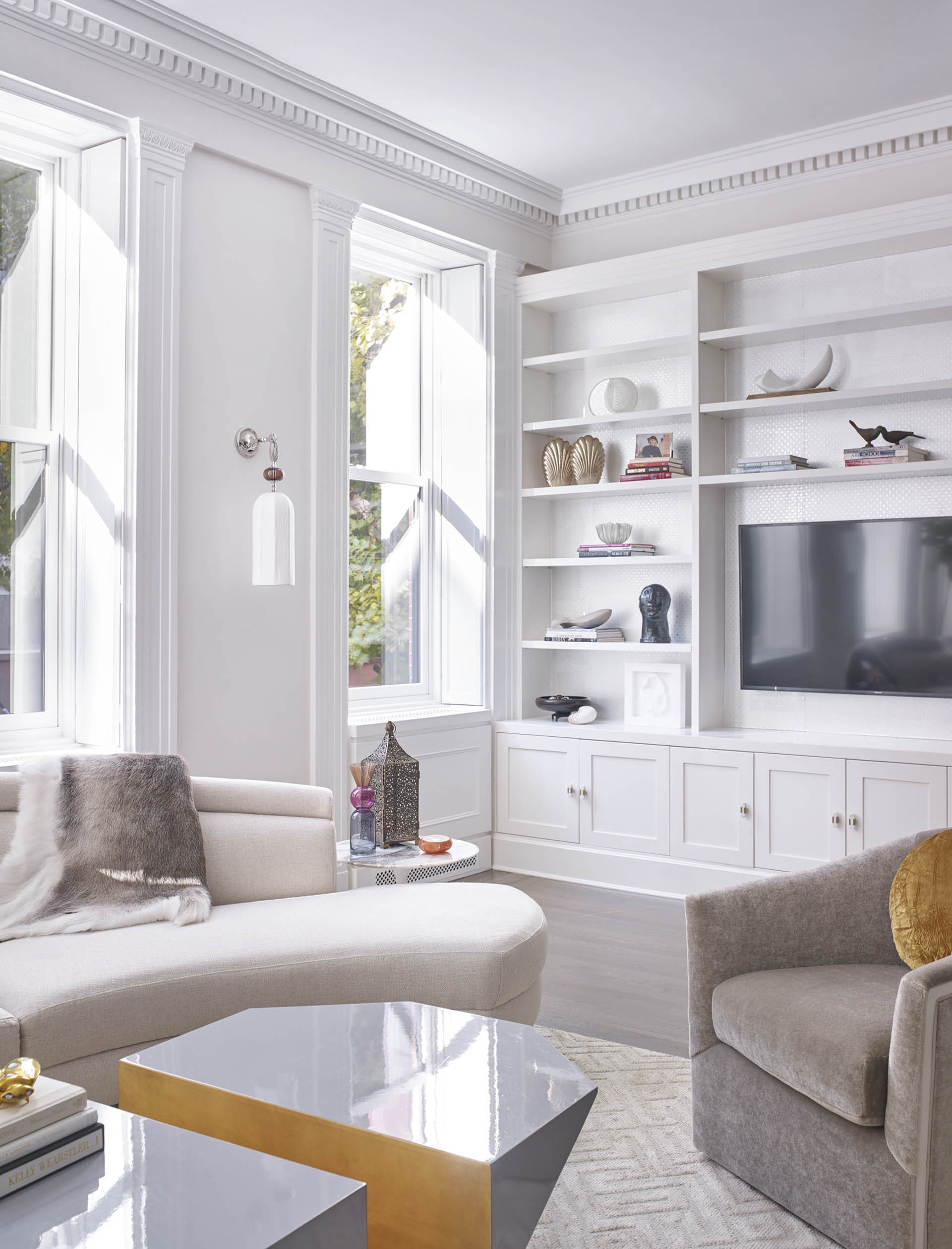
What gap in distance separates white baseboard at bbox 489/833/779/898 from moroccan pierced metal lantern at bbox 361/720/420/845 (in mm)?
1585

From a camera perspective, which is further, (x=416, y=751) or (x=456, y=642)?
(x=456, y=642)

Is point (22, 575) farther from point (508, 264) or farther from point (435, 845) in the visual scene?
point (508, 264)

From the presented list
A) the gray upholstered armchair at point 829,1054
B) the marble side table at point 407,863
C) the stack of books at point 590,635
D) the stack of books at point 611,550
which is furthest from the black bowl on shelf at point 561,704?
the gray upholstered armchair at point 829,1054

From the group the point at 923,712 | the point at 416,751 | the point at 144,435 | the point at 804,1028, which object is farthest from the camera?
the point at 416,751

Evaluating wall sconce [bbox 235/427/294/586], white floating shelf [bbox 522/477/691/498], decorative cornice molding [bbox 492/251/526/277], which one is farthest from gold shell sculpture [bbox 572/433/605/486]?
wall sconce [bbox 235/427/294/586]

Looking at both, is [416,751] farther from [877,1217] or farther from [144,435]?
[877,1217]

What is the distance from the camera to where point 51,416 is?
3.60 meters

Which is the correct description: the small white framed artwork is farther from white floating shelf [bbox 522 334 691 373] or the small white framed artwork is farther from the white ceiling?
the white ceiling

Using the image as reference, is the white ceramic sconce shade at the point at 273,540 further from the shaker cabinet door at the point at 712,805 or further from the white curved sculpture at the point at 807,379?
the white curved sculpture at the point at 807,379

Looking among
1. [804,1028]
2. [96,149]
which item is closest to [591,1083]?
[804,1028]

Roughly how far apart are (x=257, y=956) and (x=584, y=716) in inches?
103

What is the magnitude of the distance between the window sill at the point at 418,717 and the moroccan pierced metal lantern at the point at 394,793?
1.09 meters

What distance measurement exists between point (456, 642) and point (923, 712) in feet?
6.59

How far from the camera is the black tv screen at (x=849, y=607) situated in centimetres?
416
